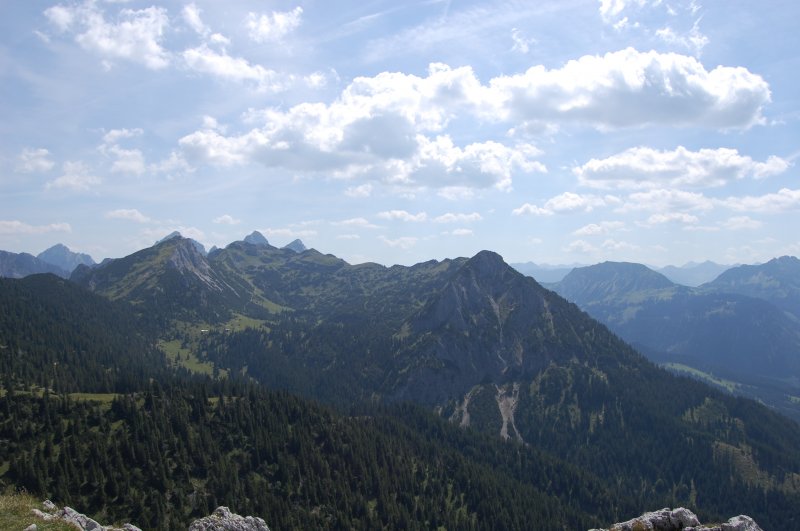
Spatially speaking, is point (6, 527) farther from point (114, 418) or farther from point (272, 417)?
point (272, 417)

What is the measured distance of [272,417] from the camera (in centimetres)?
18762

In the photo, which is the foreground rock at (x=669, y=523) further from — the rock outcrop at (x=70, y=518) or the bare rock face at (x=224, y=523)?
the rock outcrop at (x=70, y=518)

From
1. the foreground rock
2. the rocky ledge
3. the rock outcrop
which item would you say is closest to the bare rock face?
the rocky ledge

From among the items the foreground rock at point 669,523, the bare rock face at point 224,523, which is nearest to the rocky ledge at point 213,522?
the bare rock face at point 224,523

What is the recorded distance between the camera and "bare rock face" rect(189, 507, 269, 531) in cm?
6456

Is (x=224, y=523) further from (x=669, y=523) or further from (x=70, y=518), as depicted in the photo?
(x=669, y=523)

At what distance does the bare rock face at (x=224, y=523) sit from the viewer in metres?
64.6

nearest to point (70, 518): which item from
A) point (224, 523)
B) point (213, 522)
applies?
point (213, 522)

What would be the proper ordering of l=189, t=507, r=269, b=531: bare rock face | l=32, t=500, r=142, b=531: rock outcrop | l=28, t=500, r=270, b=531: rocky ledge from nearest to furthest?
l=32, t=500, r=142, b=531: rock outcrop, l=28, t=500, r=270, b=531: rocky ledge, l=189, t=507, r=269, b=531: bare rock face

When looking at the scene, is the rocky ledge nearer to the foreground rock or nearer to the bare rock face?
the bare rock face

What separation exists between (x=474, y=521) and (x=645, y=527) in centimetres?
14772

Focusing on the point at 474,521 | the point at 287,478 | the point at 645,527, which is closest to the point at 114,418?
the point at 287,478

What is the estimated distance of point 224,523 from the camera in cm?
6588

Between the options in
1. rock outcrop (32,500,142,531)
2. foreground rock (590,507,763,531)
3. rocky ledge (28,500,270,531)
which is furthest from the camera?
rocky ledge (28,500,270,531)
